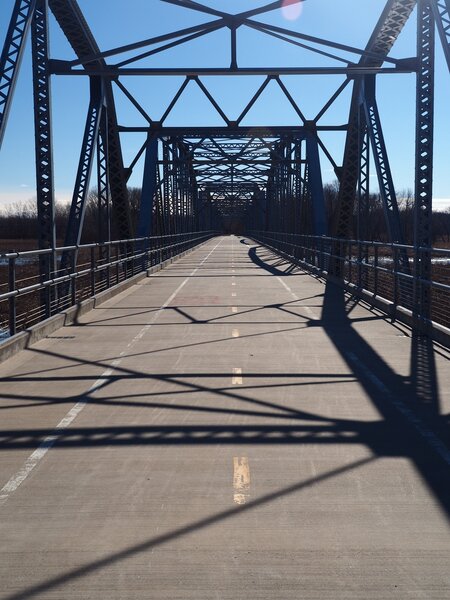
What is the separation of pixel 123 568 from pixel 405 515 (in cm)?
184

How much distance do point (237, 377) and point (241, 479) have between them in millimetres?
4024

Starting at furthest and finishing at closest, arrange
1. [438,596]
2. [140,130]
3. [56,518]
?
[140,130] → [56,518] → [438,596]

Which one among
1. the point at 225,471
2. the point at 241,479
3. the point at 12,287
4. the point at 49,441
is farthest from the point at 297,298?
the point at 241,479

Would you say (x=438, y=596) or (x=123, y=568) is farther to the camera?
(x=123, y=568)

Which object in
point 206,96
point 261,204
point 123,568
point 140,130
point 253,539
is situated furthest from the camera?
Answer: point 261,204

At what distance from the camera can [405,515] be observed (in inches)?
211

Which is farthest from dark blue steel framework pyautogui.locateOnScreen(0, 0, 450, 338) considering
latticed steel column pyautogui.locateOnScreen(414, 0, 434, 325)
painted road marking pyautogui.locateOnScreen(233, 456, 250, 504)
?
painted road marking pyautogui.locateOnScreen(233, 456, 250, 504)

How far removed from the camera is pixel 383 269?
58.1 feet

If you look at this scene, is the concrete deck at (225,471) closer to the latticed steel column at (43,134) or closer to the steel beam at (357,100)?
the latticed steel column at (43,134)

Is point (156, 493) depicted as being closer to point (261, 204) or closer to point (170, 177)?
point (170, 177)

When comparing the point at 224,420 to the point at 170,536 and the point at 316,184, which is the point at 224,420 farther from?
the point at 316,184

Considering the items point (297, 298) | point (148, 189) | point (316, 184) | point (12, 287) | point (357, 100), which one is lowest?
point (297, 298)

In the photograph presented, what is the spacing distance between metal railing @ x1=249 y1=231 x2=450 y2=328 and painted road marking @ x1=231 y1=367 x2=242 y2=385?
11.0 feet

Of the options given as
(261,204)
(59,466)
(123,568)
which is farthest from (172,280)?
(261,204)
